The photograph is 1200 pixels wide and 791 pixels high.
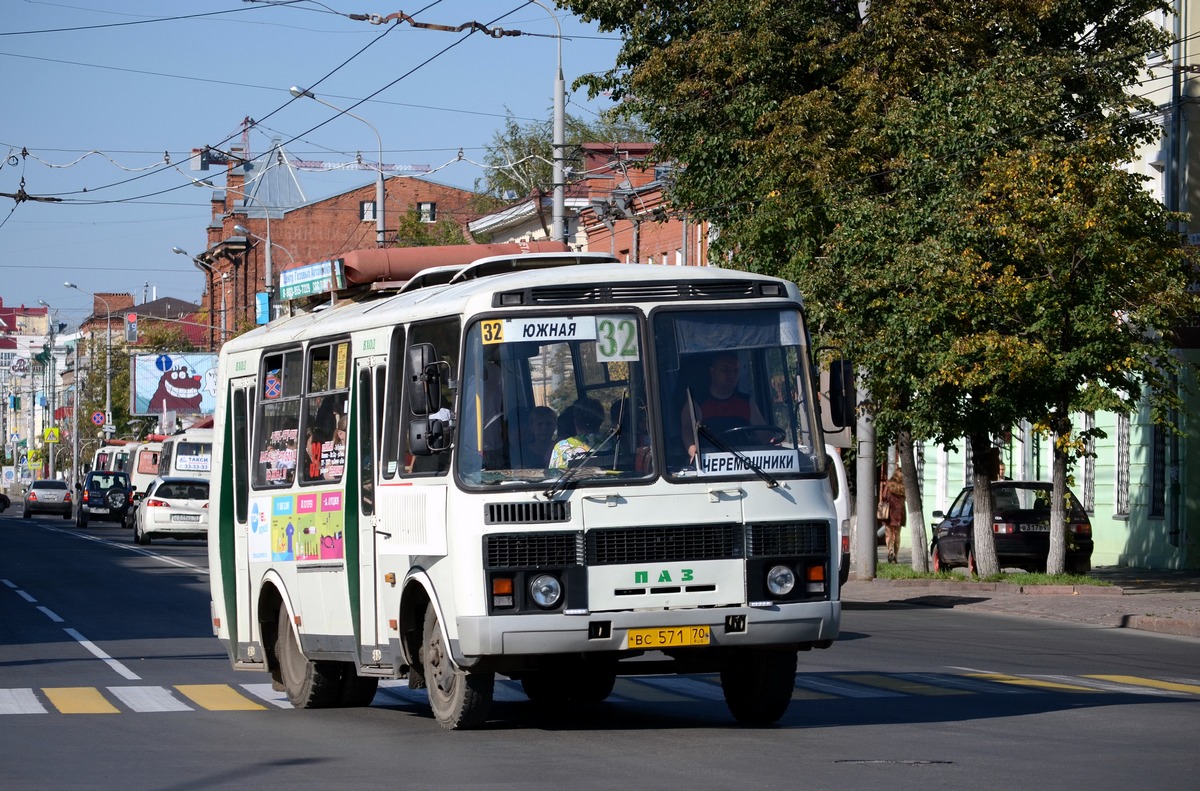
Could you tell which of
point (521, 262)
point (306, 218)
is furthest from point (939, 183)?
point (306, 218)

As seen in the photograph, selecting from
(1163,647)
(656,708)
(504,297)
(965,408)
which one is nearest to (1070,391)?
(965,408)

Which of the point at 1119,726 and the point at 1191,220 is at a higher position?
the point at 1191,220

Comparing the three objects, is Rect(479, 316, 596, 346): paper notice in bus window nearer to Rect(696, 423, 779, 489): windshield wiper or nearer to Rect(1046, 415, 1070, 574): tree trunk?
Rect(696, 423, 779, 489): windshield wiper

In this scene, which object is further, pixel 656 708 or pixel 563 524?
pixel 656 708

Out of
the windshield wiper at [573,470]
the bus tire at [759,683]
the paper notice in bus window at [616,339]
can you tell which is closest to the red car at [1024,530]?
the bus tire at [759,683]

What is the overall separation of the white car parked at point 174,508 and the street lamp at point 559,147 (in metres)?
15.6

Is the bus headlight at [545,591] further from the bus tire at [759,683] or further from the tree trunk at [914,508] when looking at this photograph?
the tree trunk at [914,508]

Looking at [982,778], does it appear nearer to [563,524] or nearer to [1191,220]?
[563,524]

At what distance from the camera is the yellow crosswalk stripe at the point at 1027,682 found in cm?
1462

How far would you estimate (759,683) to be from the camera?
11852mm

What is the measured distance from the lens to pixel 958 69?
92.3ft

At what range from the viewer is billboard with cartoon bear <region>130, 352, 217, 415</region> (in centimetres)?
9481

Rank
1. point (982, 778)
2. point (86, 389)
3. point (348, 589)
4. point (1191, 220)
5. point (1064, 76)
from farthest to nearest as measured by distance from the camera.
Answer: point (86, 389) → point (1191, 220) → point (1064, 76) → point (348, 589) → point (982, 778)

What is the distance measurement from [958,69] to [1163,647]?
11055mm
